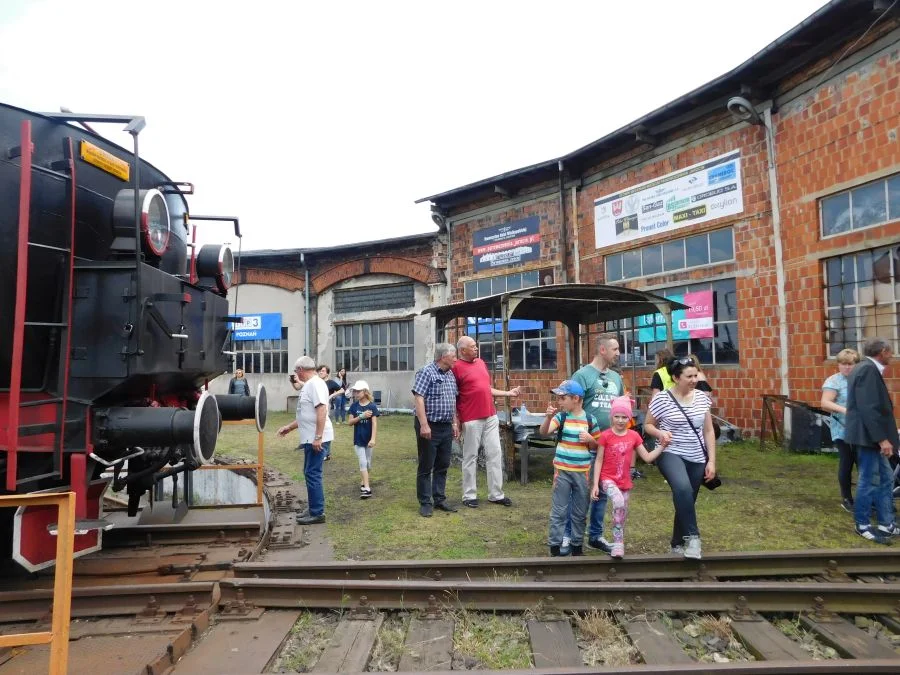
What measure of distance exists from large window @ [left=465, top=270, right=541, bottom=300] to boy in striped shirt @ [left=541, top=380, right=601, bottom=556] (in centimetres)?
990

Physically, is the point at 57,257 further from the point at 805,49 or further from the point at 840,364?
the point at 805,49

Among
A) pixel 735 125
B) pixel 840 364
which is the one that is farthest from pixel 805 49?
pixel 840 364

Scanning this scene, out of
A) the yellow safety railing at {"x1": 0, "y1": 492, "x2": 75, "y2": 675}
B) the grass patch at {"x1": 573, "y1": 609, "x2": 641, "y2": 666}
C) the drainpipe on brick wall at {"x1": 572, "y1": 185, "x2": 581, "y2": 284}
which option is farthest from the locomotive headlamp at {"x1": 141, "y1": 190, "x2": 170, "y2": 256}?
the drainpipe on brick wall at {"x1": 572, "y1": 185, "x2": 581, "y2": 284}

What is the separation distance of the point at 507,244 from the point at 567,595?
1257cm

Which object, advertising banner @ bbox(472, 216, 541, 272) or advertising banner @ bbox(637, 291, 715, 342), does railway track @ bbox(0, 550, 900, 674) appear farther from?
advertising banner @ bbox(472, 216, 541, 272)

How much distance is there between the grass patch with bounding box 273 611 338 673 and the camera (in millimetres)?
3113

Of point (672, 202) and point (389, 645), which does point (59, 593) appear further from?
point (672, 202)

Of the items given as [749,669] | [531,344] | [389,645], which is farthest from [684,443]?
[531,344]

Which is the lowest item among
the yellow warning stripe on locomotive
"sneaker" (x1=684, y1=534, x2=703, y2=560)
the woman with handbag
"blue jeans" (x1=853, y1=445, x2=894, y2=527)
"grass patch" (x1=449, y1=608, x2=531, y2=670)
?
"grass patch" (x1=449, y1=608, x2=531, y2=670)

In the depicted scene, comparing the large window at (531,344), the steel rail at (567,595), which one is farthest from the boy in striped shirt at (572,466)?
the large window at (531,344)

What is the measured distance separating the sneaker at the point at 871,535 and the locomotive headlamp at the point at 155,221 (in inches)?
242

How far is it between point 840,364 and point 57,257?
681 cm

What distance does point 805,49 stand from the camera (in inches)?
369

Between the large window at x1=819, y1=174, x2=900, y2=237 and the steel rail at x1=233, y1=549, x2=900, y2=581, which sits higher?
the large window at x1=819, y1=174, x2=900, y2=237
